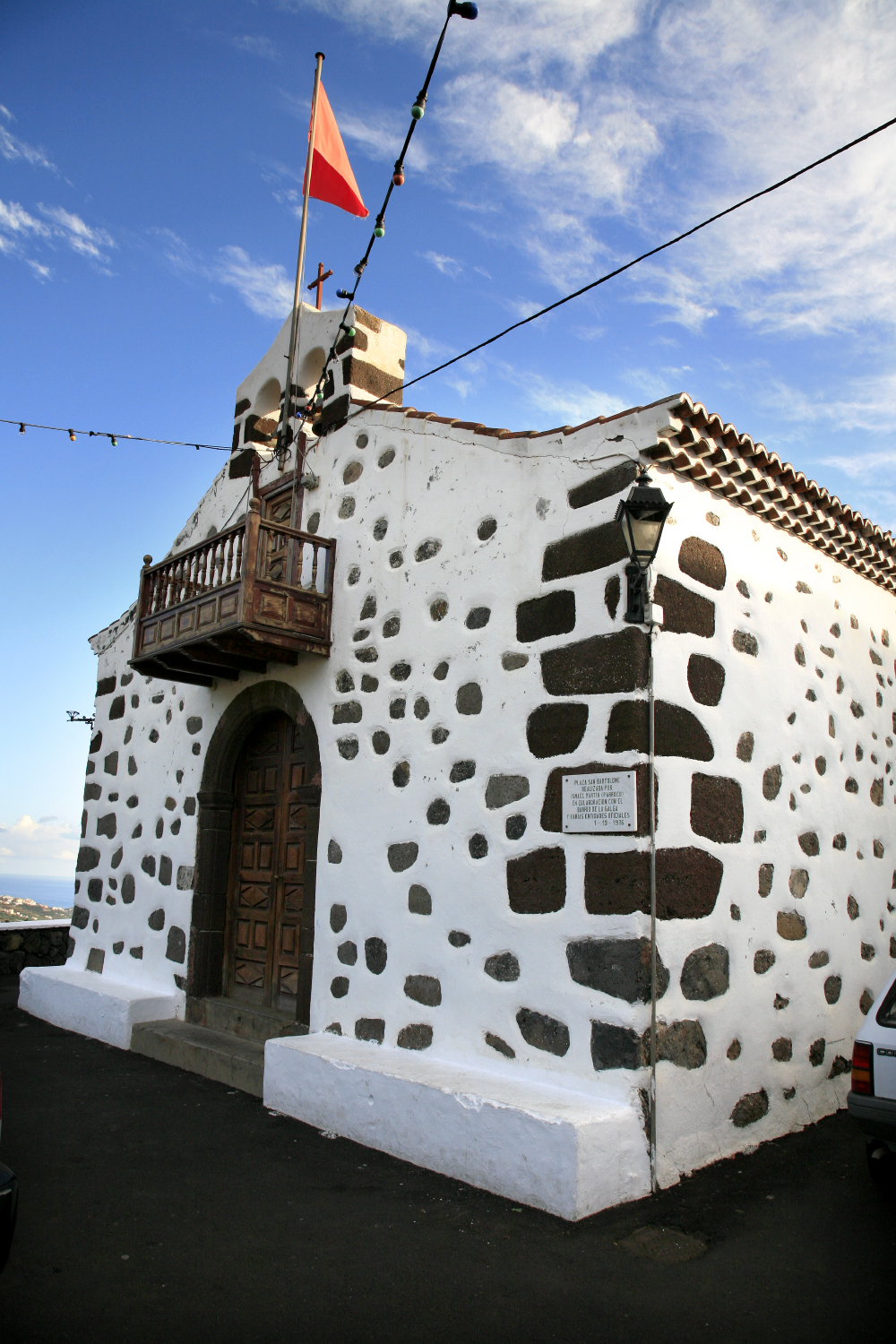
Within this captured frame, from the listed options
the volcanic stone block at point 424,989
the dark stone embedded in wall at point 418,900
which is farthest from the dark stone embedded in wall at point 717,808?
the volcanic stone block at point 424,989

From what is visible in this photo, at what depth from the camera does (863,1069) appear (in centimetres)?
369

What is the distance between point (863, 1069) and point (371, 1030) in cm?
251

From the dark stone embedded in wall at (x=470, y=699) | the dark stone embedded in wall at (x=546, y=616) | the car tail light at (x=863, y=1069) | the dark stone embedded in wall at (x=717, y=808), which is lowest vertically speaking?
the car tail light at (x=863, y=1069)

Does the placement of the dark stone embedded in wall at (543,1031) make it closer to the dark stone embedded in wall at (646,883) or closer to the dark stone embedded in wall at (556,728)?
the dark stone embedded in wall at (646,883)

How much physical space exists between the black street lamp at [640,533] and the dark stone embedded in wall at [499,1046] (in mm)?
2077

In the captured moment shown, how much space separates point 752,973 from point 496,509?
2.69m

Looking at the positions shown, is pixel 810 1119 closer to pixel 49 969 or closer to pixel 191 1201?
pixel 191 1201

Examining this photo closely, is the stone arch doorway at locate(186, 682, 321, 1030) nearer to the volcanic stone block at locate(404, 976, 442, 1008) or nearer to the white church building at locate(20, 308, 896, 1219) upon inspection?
the white church building at locate(20, 308, 896, 1219)

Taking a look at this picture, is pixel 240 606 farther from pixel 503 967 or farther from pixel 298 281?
pixel 298 281

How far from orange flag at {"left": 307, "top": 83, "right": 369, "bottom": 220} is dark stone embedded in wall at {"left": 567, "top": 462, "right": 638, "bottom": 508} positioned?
397cm

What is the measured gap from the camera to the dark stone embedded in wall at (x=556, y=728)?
13.8ft

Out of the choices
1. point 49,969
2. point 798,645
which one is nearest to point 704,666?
point 798,645

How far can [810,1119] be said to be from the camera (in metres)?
4.77

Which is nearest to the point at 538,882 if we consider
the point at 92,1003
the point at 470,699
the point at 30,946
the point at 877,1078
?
the point at 470,699
